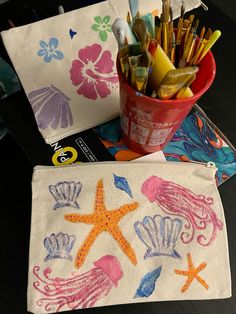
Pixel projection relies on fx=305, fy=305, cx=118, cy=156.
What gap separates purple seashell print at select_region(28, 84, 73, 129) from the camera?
480 millimetres

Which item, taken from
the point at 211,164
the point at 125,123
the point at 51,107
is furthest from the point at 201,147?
the point at 51,107

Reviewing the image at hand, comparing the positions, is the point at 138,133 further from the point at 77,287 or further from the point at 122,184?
the point at 77,287

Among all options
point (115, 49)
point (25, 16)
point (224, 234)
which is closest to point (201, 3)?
point (115, 49)

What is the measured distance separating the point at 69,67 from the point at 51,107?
0.08 m

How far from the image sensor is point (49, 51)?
1.74 feet

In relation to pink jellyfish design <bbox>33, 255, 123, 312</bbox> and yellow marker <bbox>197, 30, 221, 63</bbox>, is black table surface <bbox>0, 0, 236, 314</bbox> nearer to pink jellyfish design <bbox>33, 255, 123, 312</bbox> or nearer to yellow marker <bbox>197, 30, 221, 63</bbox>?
pink jellyfish design <bbox>33, 255, 123, 312</bbox>

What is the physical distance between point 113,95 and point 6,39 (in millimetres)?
210

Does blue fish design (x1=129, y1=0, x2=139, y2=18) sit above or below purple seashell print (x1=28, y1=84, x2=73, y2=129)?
above

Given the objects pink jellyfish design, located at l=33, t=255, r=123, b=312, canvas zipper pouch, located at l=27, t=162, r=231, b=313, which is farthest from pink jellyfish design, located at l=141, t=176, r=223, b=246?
pink jellyfish design, located at l=33, t=255, r=123, b=312

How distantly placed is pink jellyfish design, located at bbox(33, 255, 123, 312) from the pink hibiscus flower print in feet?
0.89

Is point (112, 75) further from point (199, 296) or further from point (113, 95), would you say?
point (199, 296)

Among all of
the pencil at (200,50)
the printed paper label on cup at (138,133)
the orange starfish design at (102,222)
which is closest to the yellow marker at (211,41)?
the pencil at (200,50)

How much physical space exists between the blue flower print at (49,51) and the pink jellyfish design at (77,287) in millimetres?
342

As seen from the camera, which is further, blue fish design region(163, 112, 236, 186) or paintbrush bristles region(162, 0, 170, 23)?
blue fish design region(163, 112, 236, 186)
